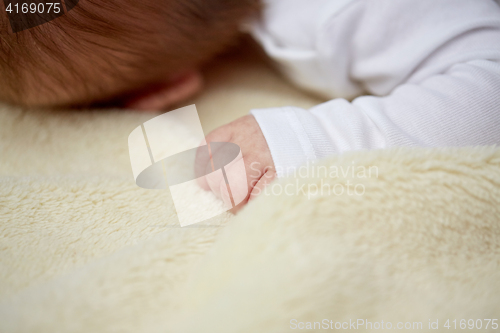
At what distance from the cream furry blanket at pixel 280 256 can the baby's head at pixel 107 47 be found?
6.6 inches

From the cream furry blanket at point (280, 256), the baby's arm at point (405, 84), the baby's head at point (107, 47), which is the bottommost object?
the cream furry blanket at point (280, 256)

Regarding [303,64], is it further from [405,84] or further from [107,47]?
[107,47]

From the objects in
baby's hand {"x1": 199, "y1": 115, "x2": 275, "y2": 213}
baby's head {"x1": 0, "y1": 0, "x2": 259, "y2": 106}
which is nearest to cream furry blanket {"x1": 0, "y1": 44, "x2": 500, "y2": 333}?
baby's hand {"x1": 199, "y1": 115, "x2": 275, "y2": 213}

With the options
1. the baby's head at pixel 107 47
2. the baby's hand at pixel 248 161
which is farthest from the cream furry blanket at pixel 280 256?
the baby's head at pixel 107 47

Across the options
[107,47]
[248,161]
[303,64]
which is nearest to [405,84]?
[303,64]

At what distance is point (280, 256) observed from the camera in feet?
0.70

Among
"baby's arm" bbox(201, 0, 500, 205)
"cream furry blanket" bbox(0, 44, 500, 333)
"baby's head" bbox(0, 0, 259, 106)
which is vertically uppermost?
"baby's head" bbox(0, 0, 259, 106)

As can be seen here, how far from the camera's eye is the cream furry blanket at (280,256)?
0.21m

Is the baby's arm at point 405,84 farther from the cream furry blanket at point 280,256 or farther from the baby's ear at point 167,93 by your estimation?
the baby's ear at point 167,93

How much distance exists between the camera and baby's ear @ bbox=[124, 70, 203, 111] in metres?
0.52

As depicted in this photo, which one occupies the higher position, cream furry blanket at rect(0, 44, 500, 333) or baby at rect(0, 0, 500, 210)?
baby at rect(0, 0, 500, 210)

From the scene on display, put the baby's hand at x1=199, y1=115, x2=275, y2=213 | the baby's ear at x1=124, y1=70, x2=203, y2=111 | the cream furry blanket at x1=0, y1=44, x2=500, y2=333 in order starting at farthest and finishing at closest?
the baby's ear at x1=124, y1=70, x2=203, y2=111 → the baby's hand at x1=199, y1=115, x2=275, y2=213 → the cream furry blanket at x1=0, y1=44, x2=500, y2=333

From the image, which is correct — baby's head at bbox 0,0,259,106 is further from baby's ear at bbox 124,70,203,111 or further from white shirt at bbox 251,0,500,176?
white shirt at bbox 251,0,500,176

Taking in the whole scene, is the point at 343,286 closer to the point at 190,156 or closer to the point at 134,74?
the point at 190,156
